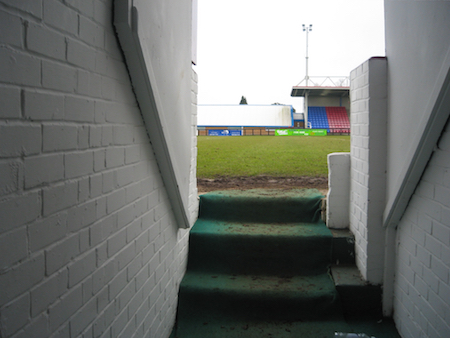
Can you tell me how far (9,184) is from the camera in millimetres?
998

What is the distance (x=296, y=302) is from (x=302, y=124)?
35.9 meters

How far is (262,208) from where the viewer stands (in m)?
3.76

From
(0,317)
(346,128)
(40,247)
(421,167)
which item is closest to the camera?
(0,317)

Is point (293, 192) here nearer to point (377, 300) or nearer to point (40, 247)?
point (377, 300)

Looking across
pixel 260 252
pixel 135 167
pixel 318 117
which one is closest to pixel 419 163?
pixel 260 252

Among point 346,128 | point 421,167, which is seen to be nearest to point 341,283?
point 421,167

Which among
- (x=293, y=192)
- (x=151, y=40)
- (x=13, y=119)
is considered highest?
(x=151, y=40)

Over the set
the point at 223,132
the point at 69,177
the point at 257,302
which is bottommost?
the point at 257,302

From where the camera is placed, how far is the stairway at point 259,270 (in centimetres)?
285

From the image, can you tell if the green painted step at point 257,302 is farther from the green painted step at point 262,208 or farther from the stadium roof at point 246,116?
the stadium roof at point 246,116

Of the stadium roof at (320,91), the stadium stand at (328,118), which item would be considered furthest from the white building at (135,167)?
the stadium stand at (328,118)

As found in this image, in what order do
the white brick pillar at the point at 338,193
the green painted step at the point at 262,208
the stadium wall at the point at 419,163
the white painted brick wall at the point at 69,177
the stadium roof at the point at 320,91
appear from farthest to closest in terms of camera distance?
the stadium roof at the point at 320,91, the green painted step at the point at 262,208, the white brick pillar at the point at 338,193, the stadium wall at the point at 419,163, the white painted brick wall at the point at 69,177

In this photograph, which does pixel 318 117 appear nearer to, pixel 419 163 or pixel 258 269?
pixel 258 269

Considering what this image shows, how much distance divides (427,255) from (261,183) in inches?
116
